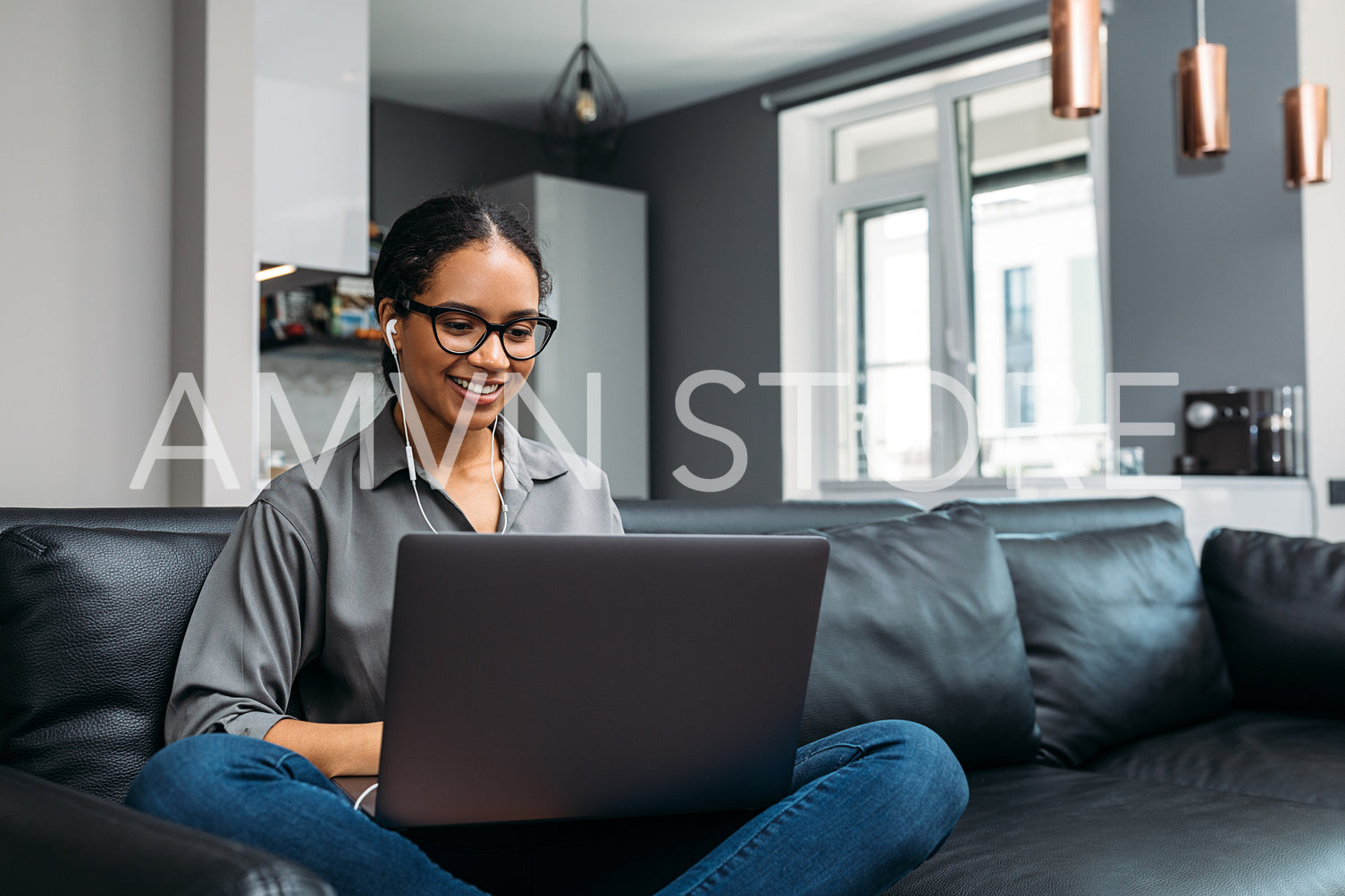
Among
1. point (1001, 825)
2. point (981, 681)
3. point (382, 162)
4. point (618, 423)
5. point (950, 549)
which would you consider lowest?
point (1001, 825)

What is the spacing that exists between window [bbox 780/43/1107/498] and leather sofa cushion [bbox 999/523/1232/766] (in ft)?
6.89

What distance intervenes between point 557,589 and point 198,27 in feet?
7.82

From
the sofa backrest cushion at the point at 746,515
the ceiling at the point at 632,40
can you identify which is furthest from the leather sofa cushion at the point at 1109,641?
the ceiling at the point at 632,40

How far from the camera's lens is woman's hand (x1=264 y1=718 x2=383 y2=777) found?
44.2 inches

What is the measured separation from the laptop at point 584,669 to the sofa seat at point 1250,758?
0.97 meters

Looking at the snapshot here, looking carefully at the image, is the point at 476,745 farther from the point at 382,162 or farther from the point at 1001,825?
the point at 382,162

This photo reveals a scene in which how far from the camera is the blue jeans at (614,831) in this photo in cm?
95

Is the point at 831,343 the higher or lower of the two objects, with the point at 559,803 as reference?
higher

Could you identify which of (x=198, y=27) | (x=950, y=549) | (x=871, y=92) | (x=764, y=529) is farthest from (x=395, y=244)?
(x=871, y=92)

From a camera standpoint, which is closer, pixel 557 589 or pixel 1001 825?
pixel 557 589

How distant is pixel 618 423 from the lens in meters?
5.54

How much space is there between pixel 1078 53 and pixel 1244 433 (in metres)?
1.76

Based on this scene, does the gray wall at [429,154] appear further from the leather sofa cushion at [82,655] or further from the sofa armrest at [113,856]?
the sofa armrest at [113,856]

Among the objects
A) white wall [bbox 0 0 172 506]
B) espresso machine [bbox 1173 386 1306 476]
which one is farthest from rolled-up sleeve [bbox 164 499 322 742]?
espresso machine [bbox 1173 386 1306 476]
